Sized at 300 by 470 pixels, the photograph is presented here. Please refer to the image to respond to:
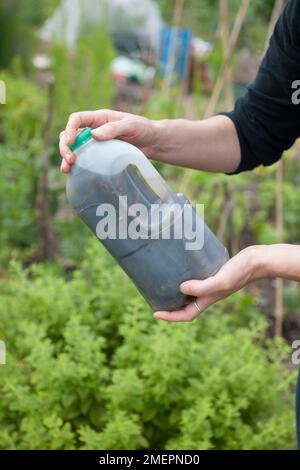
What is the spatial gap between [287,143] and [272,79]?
19cm

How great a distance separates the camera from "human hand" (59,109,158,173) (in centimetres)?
157

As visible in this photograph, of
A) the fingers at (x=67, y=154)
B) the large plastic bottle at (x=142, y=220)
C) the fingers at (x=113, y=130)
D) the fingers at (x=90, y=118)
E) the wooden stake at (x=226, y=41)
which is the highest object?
the wooden stake at (x=226, y=41)

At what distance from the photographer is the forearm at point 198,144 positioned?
186 centimetres

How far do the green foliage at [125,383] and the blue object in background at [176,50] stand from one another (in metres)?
2.49

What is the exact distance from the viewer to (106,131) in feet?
5.22

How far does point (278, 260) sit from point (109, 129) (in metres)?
0.42

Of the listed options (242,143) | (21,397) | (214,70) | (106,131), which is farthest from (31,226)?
(106,131)

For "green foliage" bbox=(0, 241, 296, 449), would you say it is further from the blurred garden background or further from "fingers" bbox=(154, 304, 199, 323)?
"fingers" bbox=(154, 304, 199, 323)

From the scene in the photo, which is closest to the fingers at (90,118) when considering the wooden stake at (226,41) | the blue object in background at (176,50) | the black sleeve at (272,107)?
the black sleeve at (272,107)

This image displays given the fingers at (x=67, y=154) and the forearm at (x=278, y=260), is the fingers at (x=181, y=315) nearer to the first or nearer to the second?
the forearm at (x=278, y=260)

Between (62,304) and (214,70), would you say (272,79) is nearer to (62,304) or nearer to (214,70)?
(62,304)

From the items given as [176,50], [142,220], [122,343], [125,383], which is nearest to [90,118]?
[142,220]

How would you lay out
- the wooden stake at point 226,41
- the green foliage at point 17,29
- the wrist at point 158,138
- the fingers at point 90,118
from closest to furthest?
the fingers at point 90,118 → the wrist at point 158,138 → the wooden stake at point 226,41 → the green foliage at point 17,29

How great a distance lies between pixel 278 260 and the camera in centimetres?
154
